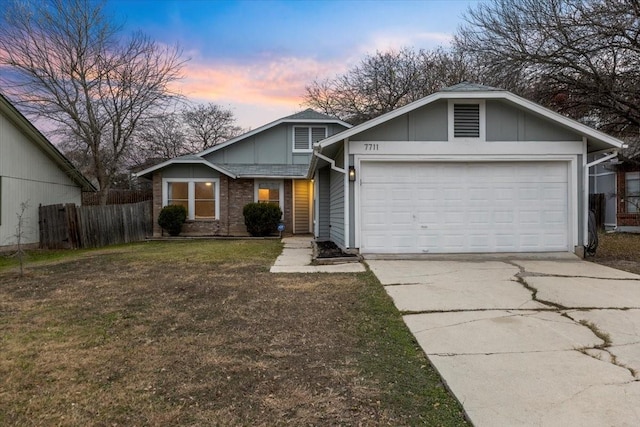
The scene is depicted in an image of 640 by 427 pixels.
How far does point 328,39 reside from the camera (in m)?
16.8

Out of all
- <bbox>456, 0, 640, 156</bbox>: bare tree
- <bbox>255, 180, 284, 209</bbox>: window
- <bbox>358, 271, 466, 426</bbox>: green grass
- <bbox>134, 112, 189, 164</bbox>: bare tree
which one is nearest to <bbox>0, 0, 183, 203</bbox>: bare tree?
<bbox>255, 180, 284, 209</bbox>: window

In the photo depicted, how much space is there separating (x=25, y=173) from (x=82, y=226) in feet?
8.57

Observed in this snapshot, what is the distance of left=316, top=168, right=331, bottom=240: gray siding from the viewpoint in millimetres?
13641

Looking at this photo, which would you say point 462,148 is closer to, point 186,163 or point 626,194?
point 186,163

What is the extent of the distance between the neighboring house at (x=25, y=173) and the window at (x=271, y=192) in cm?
757

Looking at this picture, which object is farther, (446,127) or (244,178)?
(244,178)

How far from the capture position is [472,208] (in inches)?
367

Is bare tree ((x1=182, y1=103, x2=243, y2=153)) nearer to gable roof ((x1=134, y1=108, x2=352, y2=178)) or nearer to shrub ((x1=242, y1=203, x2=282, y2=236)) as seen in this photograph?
gable roof ((x1=134, y1=108, x2=352, y2=178))

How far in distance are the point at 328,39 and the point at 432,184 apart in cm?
1012

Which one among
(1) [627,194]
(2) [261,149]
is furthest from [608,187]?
(2) [261,149]

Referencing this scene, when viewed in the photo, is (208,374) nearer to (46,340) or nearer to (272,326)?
(272,326)

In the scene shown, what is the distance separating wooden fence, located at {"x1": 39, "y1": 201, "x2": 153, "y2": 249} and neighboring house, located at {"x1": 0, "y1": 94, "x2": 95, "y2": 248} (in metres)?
0.51

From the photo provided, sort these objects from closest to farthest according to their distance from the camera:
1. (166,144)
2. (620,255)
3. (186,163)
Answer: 1. (620,255)
2. (186,163)
3. (166,144)

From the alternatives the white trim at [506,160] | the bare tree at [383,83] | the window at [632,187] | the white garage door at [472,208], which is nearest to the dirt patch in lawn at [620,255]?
the white trim at [506,160]
